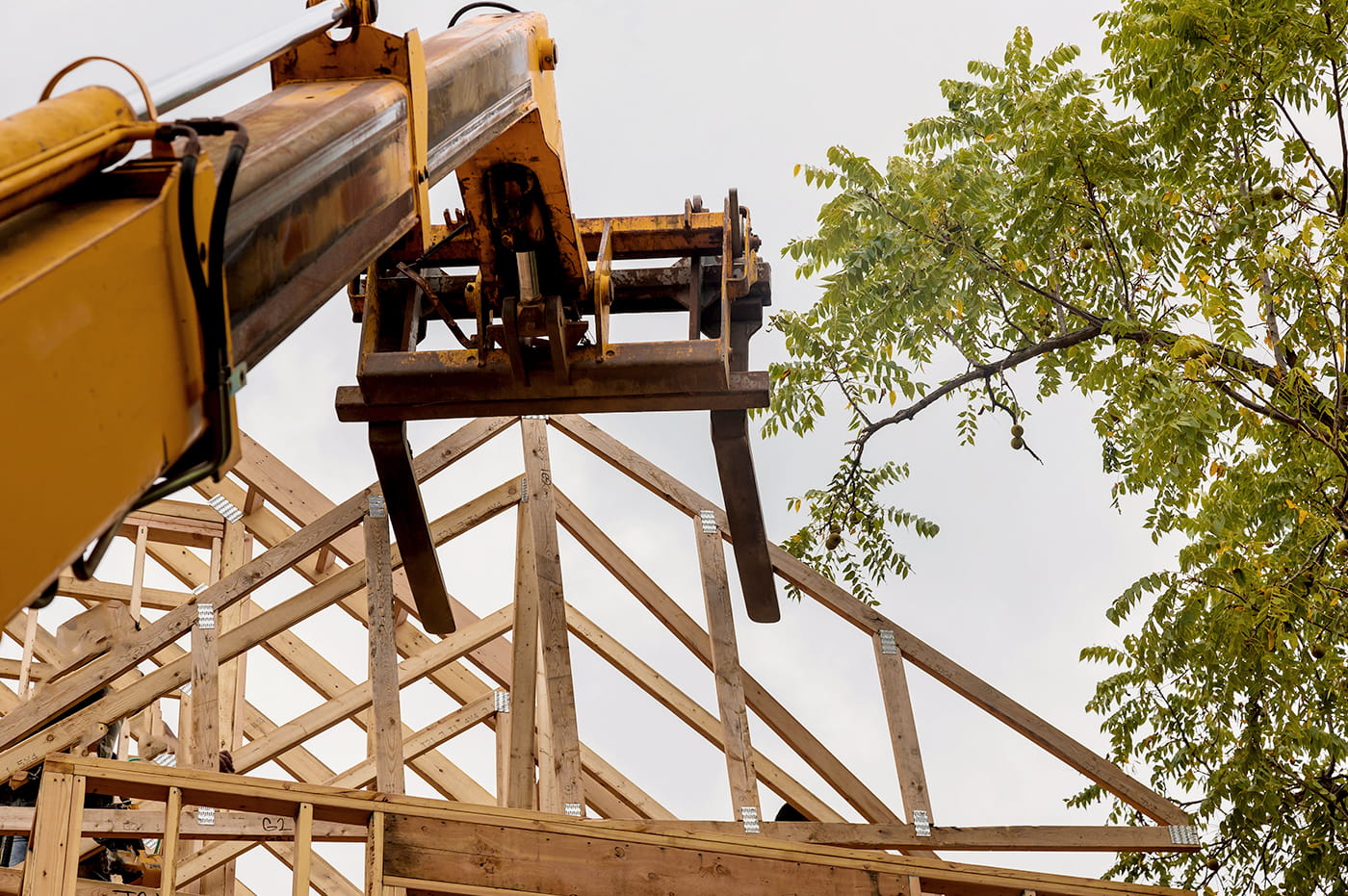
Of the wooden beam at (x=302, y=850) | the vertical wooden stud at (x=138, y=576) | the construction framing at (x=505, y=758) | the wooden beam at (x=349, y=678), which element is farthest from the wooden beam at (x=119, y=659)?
the vertical wooden stud at (x=138, y=576)

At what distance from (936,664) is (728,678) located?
123 centimetres

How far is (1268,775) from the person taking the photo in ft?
29.3

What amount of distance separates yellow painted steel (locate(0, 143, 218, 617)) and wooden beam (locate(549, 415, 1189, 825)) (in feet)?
17.5

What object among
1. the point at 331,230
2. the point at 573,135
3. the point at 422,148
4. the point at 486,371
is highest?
the point at 573,135

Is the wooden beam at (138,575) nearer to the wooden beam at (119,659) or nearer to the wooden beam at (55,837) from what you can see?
the wooden beam at (119,659)

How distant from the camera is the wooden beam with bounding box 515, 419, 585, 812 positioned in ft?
23.1

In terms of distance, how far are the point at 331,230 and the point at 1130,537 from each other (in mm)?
18823

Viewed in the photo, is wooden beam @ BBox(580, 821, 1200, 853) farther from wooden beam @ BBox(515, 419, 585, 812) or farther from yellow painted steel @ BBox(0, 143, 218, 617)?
yellow painted steel @ BBox(0, 143, 218, 617)

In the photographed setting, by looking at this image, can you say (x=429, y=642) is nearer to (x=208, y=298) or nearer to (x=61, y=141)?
(x=208, y=298)

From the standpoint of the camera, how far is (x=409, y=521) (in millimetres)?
6766

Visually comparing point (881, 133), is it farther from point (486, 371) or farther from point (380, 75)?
point (380, 75)

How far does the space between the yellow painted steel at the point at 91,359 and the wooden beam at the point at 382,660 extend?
4618 millimetres

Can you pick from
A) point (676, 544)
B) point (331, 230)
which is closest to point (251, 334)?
point (331, 230)


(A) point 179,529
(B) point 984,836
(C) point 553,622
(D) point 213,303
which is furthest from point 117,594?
(D) point 213,303
